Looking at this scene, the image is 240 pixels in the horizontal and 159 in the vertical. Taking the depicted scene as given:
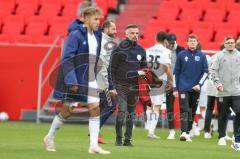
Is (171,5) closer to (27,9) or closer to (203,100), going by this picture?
(27,9)

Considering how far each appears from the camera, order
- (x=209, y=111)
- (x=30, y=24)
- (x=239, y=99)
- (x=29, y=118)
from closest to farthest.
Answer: (x=239, y=99), (x=209, y=111), (x=29, y=118), (x=30, y=24)

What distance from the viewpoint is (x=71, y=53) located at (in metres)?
11.4

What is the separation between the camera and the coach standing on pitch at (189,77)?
16.5 meters

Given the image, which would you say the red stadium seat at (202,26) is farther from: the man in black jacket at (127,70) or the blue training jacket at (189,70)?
the man in black jacket at (127,70)

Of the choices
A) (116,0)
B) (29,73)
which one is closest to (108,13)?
(116,0)

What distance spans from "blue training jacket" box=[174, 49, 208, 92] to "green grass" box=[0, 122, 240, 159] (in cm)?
121

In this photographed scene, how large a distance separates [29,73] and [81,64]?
425 inches

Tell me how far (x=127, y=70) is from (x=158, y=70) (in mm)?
3604

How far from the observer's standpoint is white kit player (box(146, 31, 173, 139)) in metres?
16.8

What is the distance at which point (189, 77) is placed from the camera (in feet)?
54.6

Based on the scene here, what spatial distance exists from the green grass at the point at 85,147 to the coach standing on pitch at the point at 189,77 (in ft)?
2.16

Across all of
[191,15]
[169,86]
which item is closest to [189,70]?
[169,86]

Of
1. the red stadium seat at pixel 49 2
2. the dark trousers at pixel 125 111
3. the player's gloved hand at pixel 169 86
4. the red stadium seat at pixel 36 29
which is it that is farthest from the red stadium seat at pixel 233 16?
the dark trousers at pixel 125 111

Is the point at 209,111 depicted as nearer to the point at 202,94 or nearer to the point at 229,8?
the point at 202,94
